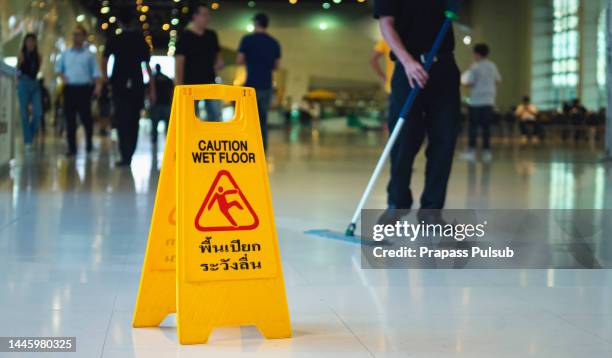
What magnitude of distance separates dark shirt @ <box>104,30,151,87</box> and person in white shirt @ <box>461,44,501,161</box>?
6.07 metres

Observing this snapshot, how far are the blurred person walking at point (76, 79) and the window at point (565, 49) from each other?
2249 cm

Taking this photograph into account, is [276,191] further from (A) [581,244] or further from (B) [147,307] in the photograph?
(B) [147,307]

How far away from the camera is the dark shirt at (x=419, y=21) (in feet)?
19.0

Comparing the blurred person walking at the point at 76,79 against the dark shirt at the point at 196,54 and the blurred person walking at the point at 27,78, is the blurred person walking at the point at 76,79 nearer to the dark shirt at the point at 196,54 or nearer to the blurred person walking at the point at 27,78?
the blurred person walking at the point at 27,78

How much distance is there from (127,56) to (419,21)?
20.6ft

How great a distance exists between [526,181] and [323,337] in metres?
6.93

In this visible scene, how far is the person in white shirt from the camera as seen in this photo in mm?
16422

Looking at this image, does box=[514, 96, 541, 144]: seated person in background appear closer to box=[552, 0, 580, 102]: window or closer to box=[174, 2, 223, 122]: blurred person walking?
box=[552, 0, 580, 102]: window

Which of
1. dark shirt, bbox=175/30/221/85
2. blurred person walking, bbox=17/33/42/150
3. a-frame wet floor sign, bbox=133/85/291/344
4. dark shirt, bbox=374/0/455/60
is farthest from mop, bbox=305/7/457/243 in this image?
blurred person walking, bbox=17/33/42/150

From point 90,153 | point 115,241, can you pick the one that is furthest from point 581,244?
point 90,153

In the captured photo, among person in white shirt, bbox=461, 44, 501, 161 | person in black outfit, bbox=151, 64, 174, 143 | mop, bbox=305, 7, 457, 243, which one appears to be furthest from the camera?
person in black outfit, bbox=151, 64, 174, 143

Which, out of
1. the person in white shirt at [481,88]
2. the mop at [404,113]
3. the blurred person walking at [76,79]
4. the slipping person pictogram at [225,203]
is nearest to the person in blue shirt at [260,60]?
the blurred person walking at [76,79]

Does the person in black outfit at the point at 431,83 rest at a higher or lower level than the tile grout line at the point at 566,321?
higher

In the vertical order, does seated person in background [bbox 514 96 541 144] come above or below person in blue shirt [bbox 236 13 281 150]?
below
